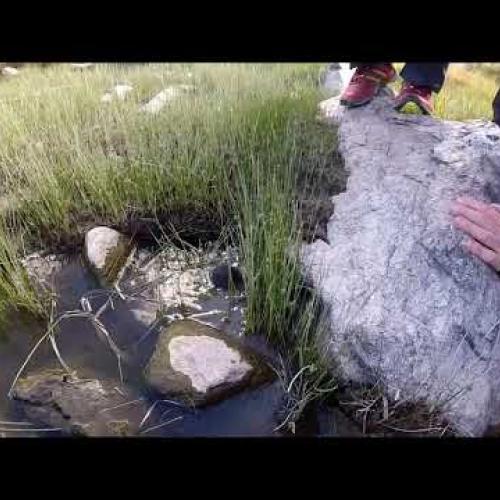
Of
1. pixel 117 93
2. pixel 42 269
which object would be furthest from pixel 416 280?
pixel 117 93

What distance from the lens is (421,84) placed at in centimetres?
305

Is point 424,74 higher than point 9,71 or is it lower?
higher

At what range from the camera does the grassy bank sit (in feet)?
7.16

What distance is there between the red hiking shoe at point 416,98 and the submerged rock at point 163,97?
1.31 metres

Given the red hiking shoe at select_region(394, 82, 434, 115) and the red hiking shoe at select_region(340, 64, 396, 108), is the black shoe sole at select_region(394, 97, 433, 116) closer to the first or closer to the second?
the red hiking shoe at select_region(394, 82, 434, 115)

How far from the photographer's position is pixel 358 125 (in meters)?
3.01

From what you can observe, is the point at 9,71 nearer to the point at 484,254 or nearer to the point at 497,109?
the point at 497,109

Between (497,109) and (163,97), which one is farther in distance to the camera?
(163,97)

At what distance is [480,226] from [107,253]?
Result: 5.25ft

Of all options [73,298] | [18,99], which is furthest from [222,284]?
[18,99]

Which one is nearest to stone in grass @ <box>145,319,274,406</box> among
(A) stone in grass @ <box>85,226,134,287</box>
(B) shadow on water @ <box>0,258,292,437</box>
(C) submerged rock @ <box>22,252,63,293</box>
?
(B) shadow on water @ <box>0,258,292,437</box>

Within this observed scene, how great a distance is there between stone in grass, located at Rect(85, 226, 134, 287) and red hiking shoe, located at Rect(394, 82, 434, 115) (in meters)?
1.69

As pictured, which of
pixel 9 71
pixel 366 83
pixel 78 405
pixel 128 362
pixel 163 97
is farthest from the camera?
pixel 9 71

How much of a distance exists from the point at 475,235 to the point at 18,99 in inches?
113
